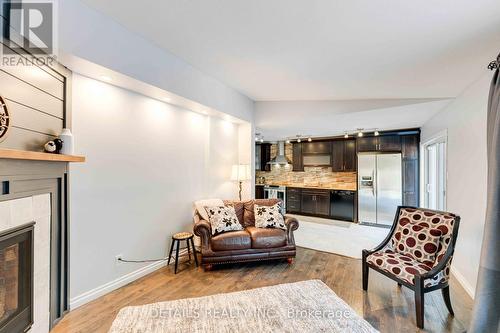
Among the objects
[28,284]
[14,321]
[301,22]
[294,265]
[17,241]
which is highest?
[301,22]

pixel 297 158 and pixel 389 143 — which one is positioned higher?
pixel 389 143

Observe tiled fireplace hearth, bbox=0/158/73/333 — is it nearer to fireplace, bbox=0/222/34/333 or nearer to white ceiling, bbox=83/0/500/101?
fireplace, bbox=0/222/34/333

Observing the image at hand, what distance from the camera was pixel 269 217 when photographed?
3650mm

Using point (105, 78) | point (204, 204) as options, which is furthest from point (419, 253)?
point (105, 78)

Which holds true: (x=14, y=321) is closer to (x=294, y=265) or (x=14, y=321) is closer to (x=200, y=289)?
(x=200, y=289)

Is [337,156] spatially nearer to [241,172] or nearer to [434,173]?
[434,173]

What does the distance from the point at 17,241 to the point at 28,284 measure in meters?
0.39

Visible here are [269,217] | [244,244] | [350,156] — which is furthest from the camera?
[350,156]

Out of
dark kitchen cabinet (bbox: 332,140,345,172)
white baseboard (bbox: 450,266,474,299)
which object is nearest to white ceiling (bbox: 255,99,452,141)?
dark kitchen cabinet (bbox: 332,140,345,172)

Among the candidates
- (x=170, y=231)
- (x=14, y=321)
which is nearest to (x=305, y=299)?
(x=170, y=231)

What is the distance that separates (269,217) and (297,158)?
3.92 m

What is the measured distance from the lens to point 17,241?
5.55 ft

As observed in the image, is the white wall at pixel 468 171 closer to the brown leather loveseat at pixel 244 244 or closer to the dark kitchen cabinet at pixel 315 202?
the brown leather loveseat at pixel 244 244

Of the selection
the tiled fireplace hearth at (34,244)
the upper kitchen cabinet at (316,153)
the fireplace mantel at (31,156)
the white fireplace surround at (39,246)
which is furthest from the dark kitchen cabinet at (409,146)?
the white fireplace surround at (39,246)
